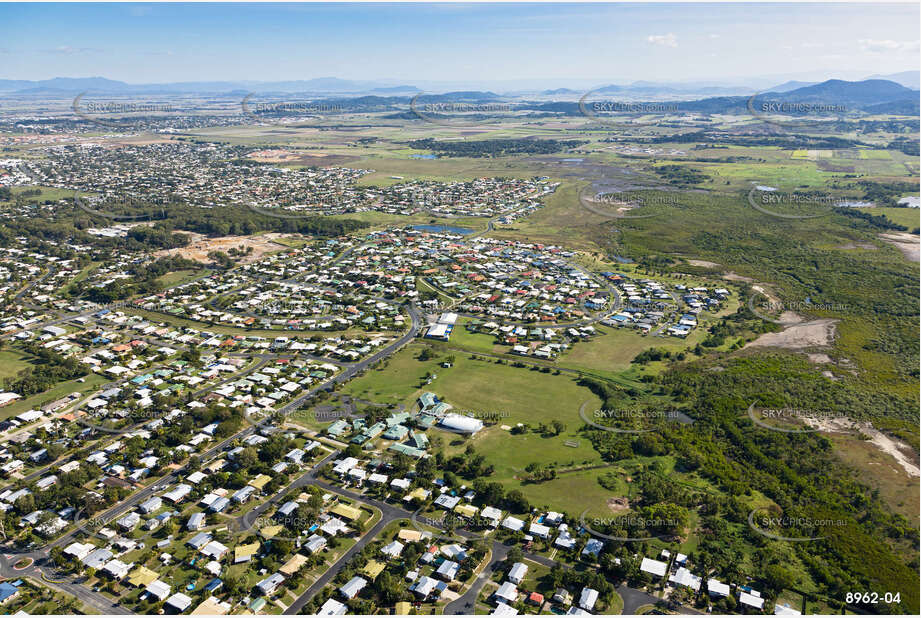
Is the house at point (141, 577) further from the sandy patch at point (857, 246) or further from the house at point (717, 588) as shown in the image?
the sandy patch at point (857, 246)

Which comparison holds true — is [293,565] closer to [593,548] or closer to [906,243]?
[593,548]

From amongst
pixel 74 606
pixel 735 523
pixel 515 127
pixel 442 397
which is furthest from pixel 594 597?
pixel 515 127

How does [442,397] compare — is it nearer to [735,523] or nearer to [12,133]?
[735,523]

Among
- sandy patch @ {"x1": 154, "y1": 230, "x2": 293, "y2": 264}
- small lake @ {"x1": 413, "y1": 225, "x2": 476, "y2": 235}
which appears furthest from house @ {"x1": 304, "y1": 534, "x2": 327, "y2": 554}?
small lake @ {"x1": 413, "y1": 225, "x2": 476, "y2": 235}

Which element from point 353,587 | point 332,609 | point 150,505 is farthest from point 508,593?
point 150,505

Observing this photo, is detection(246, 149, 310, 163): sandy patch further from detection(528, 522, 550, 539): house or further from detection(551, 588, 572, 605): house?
detection(551, 588, 572, 605): house

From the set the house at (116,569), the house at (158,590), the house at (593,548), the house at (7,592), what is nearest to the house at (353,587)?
the house at (158,590)
